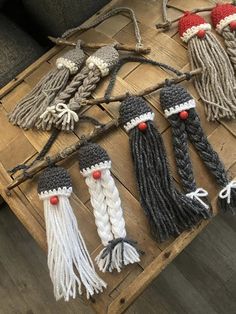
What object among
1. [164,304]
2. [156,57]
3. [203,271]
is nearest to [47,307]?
[164,304]

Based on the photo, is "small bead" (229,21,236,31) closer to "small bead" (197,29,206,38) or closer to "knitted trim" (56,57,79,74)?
"small bead" (197,29,206,38)

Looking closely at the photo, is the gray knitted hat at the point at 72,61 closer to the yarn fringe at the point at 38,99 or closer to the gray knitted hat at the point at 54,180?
the yarn fringe at the point at 38,99

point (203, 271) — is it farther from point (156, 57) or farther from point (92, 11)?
point (92, 11)

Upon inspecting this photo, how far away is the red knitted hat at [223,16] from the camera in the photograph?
31.2 inches

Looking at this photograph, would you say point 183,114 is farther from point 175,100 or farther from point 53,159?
point 53,159

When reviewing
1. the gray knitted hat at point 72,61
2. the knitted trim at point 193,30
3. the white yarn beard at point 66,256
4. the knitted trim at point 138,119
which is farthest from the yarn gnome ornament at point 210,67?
the white yarn beard at point 66,256

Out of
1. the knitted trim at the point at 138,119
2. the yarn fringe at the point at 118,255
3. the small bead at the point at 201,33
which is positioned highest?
the small bead at the point at 201,33

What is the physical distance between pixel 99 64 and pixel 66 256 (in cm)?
36

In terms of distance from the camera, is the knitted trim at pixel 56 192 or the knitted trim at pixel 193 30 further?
the knitted trim at pixel 193 30

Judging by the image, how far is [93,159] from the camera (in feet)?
2.27

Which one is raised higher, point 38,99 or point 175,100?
point 38,99

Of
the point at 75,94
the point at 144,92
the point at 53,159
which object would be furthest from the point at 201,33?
the point at 53,159

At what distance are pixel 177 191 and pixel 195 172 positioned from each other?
50 millimetres

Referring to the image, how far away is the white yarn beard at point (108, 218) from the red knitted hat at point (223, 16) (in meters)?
0.38
